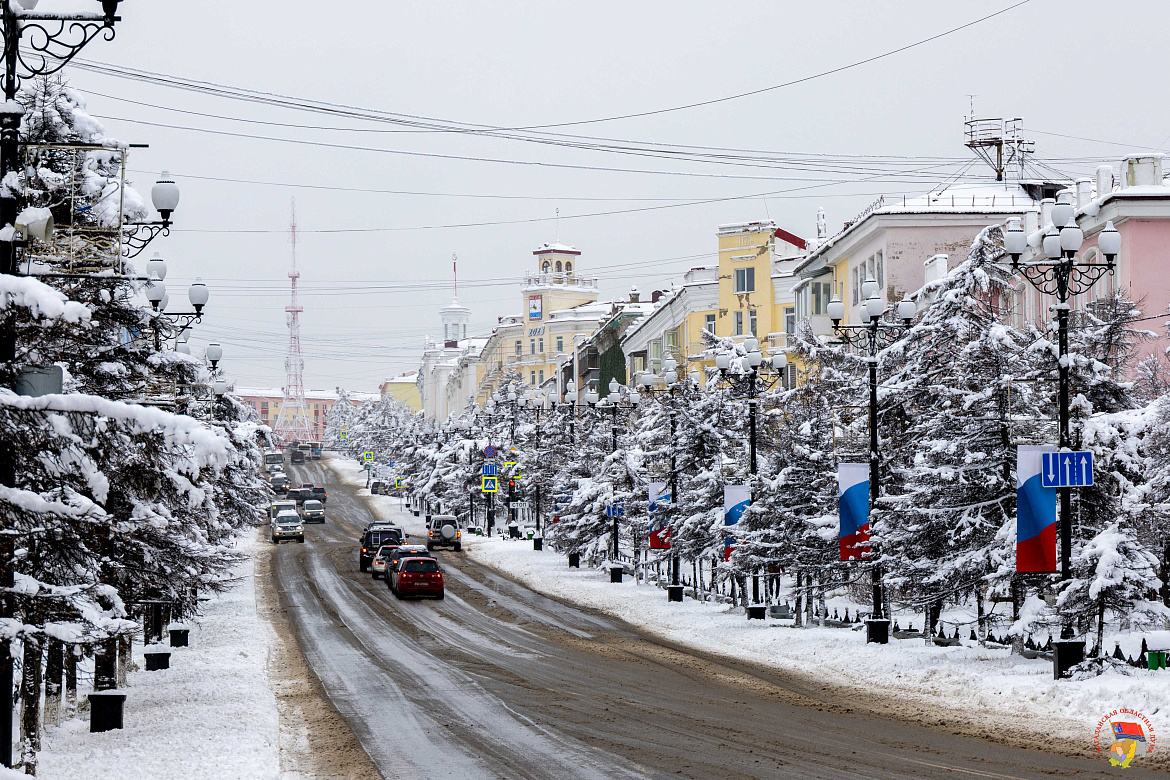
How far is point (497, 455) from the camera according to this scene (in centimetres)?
8669

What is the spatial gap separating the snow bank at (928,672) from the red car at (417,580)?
7.18 meters

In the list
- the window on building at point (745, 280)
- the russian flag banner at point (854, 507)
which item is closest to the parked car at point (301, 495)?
the window on building at point (745, 280)

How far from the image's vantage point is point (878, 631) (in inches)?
1112

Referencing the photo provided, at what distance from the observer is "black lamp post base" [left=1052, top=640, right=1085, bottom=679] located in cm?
2114

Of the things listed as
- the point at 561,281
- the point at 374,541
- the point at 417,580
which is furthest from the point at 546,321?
the point at 417,580

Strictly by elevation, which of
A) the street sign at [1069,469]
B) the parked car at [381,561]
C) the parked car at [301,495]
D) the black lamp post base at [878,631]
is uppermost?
Result: the street sign at [1069,469]

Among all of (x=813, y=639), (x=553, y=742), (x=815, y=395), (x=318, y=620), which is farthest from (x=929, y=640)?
(x=318, y=620)

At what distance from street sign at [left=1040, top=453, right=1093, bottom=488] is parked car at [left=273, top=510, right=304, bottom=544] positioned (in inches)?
2500

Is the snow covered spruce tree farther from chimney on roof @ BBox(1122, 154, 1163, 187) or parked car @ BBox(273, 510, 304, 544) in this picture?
parked car @ BBox(273, 510, 304, 544)

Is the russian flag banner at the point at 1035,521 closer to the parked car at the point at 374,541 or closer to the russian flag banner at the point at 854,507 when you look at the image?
the russian flag banner at the point at 854,507

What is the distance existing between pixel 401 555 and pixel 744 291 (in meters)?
32.5

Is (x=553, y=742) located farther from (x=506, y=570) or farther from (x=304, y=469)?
(x=304, y=469)

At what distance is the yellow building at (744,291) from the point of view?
75.6 meters

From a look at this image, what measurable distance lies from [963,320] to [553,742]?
1427cm
